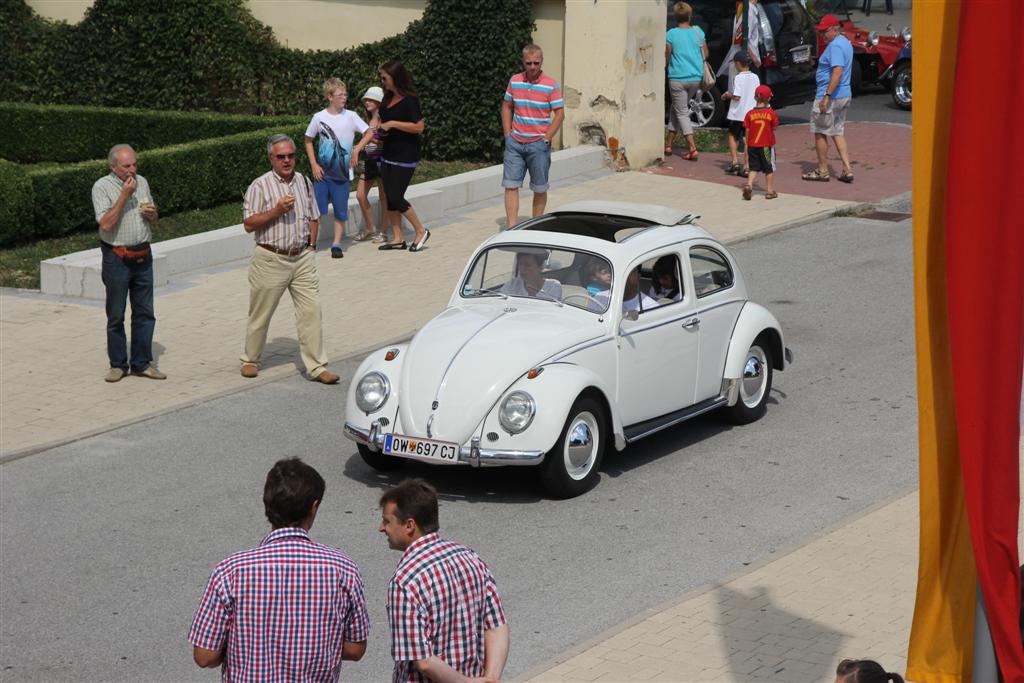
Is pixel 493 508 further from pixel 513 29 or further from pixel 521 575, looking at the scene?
pixel 513 29

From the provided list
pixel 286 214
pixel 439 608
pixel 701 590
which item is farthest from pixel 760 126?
pixel 439 608

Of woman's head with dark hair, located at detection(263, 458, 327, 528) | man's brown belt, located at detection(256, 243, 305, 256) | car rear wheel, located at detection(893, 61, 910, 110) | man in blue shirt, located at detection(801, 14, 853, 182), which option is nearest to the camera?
woman's head with dark hair, located at detection(263, 458, 327, 528)

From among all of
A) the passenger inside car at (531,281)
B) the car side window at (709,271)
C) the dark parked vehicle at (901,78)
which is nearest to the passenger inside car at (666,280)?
the car side window at (709,271)

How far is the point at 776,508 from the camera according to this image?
913 centimetres

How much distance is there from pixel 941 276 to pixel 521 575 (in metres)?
3.89

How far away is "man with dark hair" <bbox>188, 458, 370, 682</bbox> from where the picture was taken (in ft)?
15.4

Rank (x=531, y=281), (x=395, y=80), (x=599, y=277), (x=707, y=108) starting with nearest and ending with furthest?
(x=599, y=277), (x=531, y=281), (x=395, y=80), (x=707, y=108)

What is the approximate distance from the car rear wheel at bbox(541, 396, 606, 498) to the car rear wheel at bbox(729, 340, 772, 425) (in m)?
1.66

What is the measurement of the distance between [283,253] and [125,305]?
133 cm

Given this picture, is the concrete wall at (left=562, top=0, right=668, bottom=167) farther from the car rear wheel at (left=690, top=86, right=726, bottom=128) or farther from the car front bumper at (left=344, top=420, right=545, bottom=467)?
the car front bumper at (left=344, top=420, right=545, bottom=467)

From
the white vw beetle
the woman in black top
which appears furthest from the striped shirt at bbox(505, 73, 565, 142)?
the white vw beetle

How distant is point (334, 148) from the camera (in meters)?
15.2

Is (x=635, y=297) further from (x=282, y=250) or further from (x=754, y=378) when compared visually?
(x=282, y=250)

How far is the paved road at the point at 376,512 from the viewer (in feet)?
24.8
